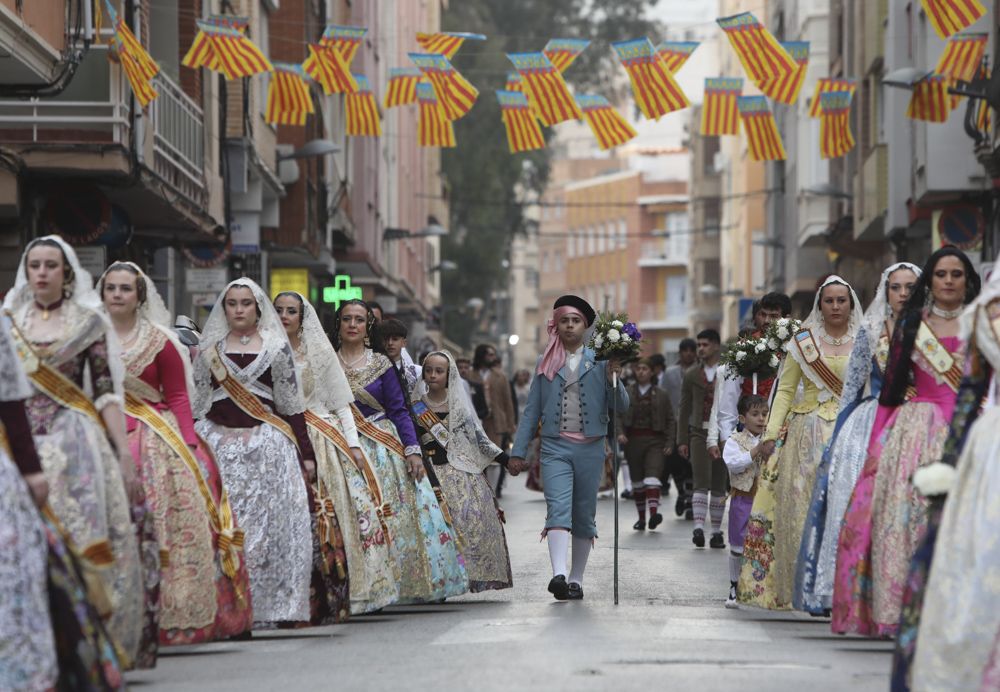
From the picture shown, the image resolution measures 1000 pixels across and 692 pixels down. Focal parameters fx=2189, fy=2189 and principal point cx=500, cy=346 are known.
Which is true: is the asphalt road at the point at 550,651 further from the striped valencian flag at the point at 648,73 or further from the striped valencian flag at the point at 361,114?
the striped valencian flag at the point at 361,114

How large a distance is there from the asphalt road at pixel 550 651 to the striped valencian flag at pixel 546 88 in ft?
30.3

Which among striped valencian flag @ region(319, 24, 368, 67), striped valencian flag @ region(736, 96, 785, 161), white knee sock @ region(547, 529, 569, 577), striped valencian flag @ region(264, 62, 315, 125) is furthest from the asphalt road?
striped valencian flag @ region(264, 62, 315, 125)

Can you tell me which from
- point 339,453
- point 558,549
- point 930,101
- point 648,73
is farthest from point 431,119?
point 339,453

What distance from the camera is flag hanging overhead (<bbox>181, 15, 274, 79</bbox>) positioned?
70.2 feet

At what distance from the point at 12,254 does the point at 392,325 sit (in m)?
7.59

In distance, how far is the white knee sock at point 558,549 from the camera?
13211 mm

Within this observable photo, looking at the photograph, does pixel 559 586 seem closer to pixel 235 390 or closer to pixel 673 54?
pixel 235 390

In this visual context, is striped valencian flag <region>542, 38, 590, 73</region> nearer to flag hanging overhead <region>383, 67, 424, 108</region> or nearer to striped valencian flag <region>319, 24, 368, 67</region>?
flag hanging overhead <region>383, 67, 424, 108</region>

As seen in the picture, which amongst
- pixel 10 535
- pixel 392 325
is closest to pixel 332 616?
pixel 392 325

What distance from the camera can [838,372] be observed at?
1245 cm

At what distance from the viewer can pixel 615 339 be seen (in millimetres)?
13297

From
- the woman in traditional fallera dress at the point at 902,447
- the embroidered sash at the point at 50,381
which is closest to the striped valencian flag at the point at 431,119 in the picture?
the woman in traditional fallera dress at the point at 902,447

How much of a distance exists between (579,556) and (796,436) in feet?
5.59

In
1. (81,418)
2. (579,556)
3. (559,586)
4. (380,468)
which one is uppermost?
(81,418)
